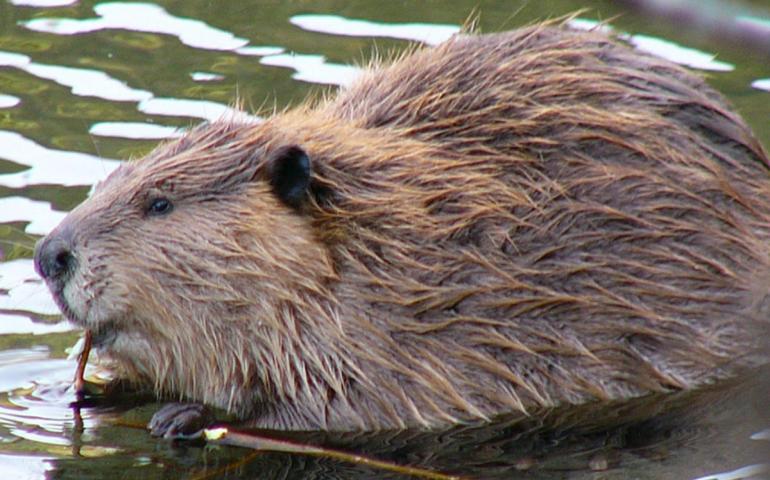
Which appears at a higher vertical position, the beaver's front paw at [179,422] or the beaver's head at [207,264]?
the beaver's head at [207,264]

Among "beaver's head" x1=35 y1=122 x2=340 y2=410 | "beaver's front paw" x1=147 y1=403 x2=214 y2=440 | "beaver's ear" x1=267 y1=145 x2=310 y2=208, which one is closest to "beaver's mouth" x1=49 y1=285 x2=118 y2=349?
"beaver's head" x1=35 y1=122 x2=340 y2=410

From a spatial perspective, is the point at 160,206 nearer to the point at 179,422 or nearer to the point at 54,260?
the point at 54,260

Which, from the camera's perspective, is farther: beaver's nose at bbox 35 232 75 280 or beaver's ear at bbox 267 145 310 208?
beaver's ear at bbox 267 145 310 208

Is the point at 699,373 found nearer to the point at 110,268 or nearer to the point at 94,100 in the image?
the point at 110,268

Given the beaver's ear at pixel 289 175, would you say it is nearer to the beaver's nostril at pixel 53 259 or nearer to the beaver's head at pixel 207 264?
the beaver's head at pixel 207 264

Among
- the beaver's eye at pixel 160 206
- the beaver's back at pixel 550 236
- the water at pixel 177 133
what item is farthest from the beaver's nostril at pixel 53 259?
the beaver's back at pixel 550 236

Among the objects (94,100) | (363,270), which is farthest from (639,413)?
(94,100)

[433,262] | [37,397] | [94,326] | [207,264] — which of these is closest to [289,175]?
[207,264]

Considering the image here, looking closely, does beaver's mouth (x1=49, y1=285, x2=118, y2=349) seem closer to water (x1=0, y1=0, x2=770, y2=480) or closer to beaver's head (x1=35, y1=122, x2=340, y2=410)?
beaver's head (x1=35, y1=122, x2=340, y2=410)
